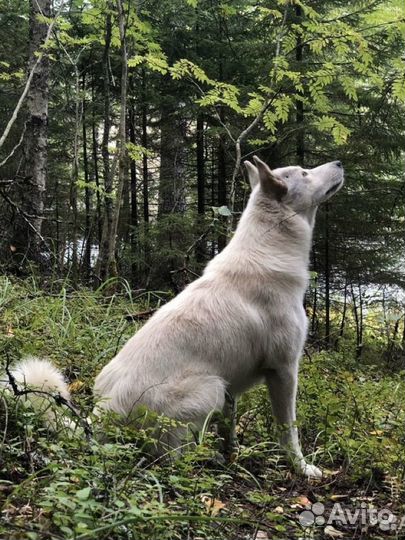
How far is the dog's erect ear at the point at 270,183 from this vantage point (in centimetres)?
369

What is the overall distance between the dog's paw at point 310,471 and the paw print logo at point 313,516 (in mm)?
401

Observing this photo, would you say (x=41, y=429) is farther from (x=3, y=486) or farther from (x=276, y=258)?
(x=276, y=258)

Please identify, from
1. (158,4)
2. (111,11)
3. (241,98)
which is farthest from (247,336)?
(158,4)

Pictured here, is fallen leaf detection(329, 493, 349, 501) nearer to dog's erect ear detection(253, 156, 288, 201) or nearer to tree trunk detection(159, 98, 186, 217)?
dog's erect ear detection(253, 156, 288, 201)

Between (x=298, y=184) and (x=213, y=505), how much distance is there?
98.9 inches

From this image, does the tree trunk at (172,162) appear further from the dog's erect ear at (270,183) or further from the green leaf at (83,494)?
the green leaf at (83,494)

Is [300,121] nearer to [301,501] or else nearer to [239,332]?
[239,332]

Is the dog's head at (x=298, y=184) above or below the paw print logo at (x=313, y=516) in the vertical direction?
above

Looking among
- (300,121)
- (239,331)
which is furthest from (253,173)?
(300,121)

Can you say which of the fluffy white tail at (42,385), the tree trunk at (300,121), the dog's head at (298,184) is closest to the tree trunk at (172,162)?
the tree trunk at (300,121)

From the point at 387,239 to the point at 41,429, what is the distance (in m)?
9.34

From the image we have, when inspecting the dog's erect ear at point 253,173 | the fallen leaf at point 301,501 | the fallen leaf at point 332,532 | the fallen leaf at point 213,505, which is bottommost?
the fallen leaf at point 301,501

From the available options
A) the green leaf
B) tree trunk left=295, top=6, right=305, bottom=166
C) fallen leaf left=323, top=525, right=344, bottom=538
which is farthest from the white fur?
tree trunk left=295, top=6, right=305, bottom=166

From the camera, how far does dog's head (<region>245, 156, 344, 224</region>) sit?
375 cm
